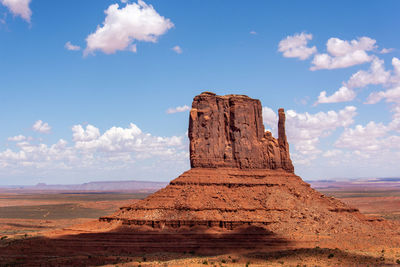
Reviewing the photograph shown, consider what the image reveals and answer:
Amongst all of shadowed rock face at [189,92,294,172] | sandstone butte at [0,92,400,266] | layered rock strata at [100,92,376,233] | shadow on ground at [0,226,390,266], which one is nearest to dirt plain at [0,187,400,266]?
shadow on ground at [0,226,390,266]

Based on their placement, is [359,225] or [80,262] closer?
[80,262]

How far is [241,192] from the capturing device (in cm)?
7694

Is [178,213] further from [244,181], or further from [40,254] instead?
[40,254]

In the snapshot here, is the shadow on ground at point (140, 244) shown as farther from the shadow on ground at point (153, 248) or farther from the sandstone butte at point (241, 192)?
the sandstone butte at point (241, 192)

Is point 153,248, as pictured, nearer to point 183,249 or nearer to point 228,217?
point 183,249

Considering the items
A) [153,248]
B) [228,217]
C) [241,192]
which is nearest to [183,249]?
[153,248]

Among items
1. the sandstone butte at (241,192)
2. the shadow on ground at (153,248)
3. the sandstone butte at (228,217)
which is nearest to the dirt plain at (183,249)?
the shadow on ground at (153,248)

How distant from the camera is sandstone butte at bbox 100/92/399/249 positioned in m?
71.6

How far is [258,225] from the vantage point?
7081 cm

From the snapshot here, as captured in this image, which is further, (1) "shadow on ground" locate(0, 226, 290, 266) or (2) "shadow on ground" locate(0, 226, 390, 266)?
(1) "shadow on ground" locate(0, 226, 290, 266)

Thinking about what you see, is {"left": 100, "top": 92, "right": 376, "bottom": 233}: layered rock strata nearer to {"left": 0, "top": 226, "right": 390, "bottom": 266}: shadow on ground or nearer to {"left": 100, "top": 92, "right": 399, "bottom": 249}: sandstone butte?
{"left": 100, "top": 92, "right": 399, "bottom": 249}: sandstone butte

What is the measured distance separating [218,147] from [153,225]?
17267mm

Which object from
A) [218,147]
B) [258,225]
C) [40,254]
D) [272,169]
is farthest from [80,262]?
[272,169]

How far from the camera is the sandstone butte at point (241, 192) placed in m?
71.6
